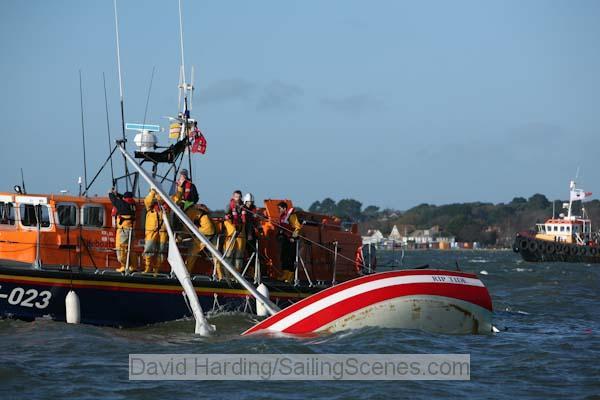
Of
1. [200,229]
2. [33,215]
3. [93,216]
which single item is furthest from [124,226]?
[33,215]

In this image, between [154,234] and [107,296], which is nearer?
[107,296]

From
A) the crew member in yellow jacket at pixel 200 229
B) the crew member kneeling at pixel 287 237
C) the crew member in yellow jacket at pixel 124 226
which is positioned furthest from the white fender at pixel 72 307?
the crew member kneeling at pixel 287 237

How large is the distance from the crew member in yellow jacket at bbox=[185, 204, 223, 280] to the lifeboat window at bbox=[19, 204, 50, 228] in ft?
7.80

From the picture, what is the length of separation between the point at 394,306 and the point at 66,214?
18.6 ft

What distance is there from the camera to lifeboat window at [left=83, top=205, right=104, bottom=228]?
15.7m

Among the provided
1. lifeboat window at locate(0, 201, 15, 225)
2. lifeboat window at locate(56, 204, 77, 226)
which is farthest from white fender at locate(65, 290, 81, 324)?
lifeboat window at locate(0, 201, 15, 225)

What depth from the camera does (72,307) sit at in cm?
1451

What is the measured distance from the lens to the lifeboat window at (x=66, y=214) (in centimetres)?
1547

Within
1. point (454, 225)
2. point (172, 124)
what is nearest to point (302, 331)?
point (172, 124)

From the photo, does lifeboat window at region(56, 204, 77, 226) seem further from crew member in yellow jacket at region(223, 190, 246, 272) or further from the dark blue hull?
crew member in yellow jacket at region(223, 190, 246, 272)

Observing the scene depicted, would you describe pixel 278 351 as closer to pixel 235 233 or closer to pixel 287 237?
pixel 235 233

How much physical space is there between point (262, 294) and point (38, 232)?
12.1 feet

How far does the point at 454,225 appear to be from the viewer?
188 metres

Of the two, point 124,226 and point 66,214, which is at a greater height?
point 66,214
